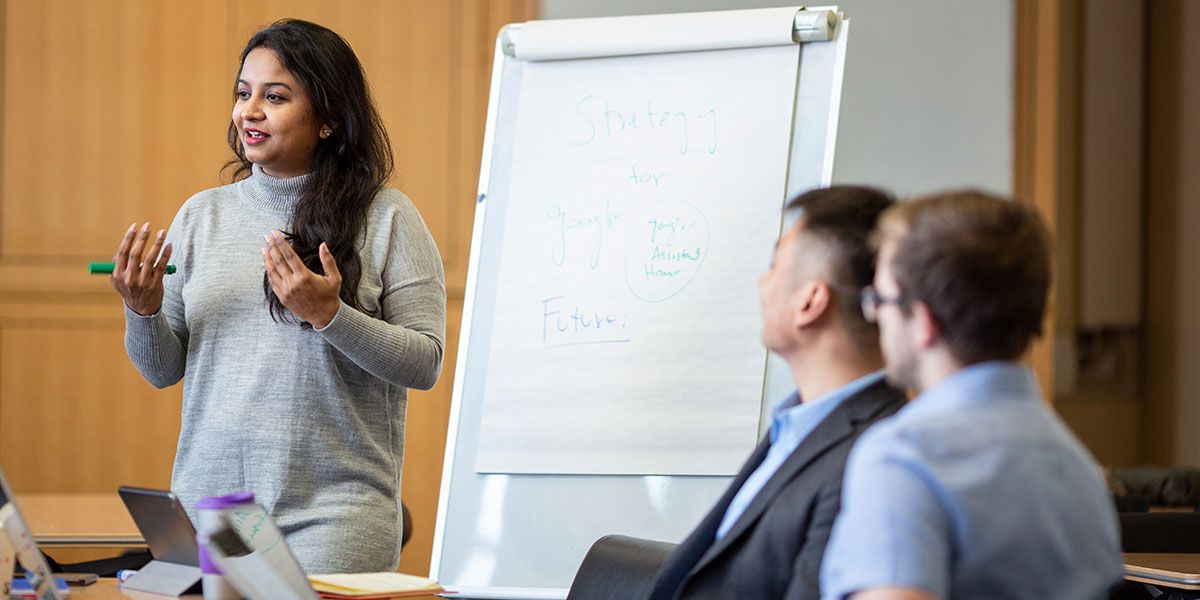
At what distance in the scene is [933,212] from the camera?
1.10 metres

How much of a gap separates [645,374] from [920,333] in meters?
1.51

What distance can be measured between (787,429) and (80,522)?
78.3 inches

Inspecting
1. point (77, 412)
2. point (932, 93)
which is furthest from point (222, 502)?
point (932, 93)

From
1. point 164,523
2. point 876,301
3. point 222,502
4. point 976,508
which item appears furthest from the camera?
point 164,523

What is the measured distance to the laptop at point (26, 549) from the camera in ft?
5.23

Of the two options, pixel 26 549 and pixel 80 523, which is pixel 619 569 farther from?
pixel 80 523

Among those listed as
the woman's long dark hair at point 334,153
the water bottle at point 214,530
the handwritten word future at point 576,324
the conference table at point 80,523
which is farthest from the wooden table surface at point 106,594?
the handwritten word future at point 576,324

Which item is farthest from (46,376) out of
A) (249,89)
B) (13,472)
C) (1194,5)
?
(1194,5)

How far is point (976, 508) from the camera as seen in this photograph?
1.02 metres

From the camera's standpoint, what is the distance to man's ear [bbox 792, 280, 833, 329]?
5.08ft

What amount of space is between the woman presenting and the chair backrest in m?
1.72

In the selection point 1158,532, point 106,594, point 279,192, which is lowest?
point 1158,532

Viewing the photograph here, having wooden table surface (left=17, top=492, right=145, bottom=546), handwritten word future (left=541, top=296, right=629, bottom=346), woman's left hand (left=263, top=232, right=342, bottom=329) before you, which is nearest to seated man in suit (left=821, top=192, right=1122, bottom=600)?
woman's left hand (left=263, top=232, right=342, bottom=329)

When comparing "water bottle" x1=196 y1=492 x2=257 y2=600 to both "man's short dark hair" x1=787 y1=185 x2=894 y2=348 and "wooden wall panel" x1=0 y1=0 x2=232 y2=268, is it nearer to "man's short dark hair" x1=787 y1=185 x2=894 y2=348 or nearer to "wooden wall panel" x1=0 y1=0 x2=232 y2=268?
"man's short dark hair" x1=787 y1=185 x2=894 y2=348
